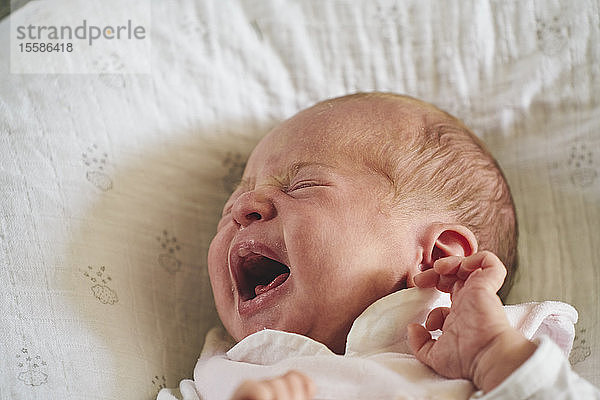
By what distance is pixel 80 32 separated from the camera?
134 cm

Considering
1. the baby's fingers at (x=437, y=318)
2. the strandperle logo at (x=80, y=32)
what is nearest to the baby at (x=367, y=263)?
the baby's fingers at (x=437, y=318)

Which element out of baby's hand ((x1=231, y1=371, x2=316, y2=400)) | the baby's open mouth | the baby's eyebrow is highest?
the baby's eyebrow

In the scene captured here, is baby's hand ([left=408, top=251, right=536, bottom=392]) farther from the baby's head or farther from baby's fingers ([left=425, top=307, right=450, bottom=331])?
the baby's head

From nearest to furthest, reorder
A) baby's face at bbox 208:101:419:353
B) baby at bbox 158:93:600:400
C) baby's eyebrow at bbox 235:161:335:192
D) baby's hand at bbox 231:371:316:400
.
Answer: baby's hand at bbox 231:371:316:400, baby at bbox 158:93:600:400, baby's face at bbox 208:101:419:353, baby's eyebrow at bbox 235:161:335:192

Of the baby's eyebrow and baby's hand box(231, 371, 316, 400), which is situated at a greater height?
the baby's eyebrow

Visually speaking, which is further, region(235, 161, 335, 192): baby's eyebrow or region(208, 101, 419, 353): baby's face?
region(235, 161, 335, 192): baby's eyebrow

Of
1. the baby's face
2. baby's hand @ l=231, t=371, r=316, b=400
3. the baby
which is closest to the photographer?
baby's hand @ l=231, t=371, r=316, b=400

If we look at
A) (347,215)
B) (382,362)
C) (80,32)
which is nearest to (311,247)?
(347,215)

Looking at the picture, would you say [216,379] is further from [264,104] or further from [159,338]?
[264,104]

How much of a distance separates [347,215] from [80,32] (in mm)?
677

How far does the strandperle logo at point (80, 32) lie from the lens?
1.32m

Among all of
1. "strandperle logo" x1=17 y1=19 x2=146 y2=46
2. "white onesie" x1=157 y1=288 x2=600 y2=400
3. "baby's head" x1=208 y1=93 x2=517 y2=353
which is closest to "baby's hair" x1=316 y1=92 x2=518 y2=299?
"baby's head" x1=208 y1=93 x2=517 y2=353

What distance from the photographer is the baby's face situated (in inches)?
38.2

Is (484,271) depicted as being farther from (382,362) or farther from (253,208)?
(253,208)
